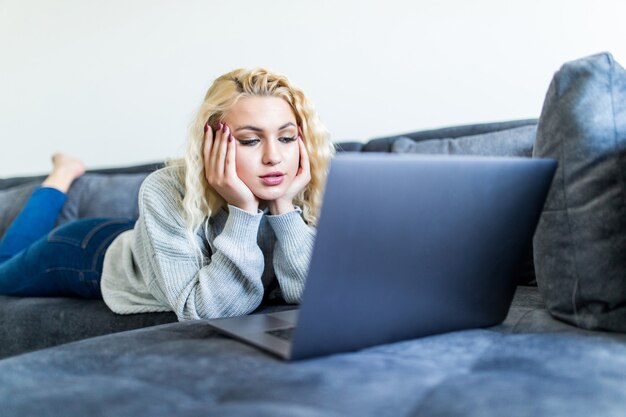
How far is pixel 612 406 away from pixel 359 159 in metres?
0.35

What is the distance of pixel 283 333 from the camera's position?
2.91 feet

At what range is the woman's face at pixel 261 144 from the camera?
1358 millimetres

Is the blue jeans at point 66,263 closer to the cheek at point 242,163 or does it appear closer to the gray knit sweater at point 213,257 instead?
the gray knit sweater at point 213,257

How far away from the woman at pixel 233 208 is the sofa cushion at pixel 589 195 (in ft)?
1.95

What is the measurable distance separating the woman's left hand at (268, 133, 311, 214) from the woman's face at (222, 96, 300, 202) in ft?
0.06

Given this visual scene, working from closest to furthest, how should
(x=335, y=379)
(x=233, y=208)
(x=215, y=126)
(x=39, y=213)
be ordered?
(x=335, y=379), (x=233, y=208), (x=215, y=126), (x=39, y=213)

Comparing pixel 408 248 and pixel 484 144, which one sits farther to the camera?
pixel 484 144

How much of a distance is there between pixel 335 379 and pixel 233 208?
71cm

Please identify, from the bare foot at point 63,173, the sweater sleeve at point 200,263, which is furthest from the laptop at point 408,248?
the bare foot at point 63,173

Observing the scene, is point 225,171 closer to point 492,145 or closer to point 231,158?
point 231,158

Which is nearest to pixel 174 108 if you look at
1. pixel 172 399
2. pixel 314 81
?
pixel 314 81

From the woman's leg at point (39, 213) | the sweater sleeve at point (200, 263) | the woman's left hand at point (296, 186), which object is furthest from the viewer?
the woman's leg at point (39, 213)

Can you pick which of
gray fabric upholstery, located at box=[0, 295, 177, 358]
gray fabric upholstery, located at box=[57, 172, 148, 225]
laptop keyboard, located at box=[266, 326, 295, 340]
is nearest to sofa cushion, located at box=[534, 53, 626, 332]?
laptop keyboard, located at box=[266, 326, 295, 340]

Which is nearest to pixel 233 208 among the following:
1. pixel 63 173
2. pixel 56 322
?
pixel 56 322
